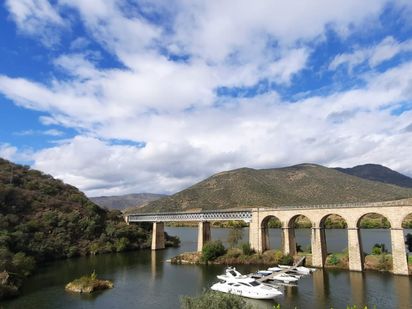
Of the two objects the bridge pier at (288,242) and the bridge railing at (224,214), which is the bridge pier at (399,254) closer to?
the bridge railing at (224,214)

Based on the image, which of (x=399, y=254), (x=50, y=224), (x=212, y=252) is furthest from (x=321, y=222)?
(x=50, y=224)

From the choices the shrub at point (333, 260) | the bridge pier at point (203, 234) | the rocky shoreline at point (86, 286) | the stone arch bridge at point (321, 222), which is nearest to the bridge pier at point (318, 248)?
the stone arch bridge at point (321, 222)

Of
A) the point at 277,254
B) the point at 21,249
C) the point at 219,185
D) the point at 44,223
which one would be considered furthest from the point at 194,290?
the point at 219,185

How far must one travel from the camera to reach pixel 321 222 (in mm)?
49812

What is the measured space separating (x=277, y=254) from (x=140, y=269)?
20449mm

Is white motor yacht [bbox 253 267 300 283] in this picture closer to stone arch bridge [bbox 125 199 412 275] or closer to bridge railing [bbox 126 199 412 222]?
stone arch bridge [bbox 125 199 412 275]

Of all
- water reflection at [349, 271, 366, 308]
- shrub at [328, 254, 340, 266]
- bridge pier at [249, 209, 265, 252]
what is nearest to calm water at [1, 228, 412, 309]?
water reflection at [349, 271, 366, 308]

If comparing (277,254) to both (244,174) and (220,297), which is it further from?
(244,174)

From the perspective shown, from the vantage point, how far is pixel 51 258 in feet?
213

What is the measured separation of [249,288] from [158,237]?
50010mm

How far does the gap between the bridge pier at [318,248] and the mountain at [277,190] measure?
242 ft

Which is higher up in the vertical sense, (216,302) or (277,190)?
(277,190)

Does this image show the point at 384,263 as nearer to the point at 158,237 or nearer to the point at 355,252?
the point at 355,252

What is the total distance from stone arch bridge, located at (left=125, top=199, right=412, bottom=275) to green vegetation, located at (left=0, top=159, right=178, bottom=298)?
846 inches
